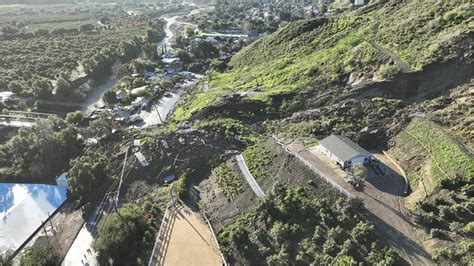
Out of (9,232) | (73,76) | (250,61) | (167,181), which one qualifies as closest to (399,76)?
(167,181)

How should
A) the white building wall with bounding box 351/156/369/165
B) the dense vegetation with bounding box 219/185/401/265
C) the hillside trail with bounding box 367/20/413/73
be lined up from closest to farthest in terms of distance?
the dense vegetation with bounding box 219/185/401/265, the white building wall with bounding box 351/156/369/165, the hillside trail with bounding box 367/20/413/73

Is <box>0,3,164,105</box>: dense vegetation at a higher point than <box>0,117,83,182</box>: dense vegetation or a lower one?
lower

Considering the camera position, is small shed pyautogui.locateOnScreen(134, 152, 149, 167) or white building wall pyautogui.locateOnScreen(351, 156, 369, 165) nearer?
white building wall pyautogui.locateOnScreen(351, 156, 369, 165)

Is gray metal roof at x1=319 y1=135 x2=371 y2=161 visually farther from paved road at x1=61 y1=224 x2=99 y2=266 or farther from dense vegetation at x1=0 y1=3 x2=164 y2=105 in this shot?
dense vegetation at x1=0 y1=3 x2=164 y2=105

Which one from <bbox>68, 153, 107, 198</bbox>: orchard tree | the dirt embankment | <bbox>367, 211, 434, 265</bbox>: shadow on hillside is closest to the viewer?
<bbox>367, 211, 434, 265</bbox>: shadow on hillside

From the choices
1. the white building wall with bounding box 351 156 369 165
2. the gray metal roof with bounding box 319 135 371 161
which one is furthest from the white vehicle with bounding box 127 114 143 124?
the white building wall with bounding box 351 156 369 165

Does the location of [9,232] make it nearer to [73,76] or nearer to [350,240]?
[350,240]

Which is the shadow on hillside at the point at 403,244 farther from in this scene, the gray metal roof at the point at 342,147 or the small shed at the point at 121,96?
the small shed at the point at 121,96

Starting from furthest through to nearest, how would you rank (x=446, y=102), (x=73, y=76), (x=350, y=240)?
(x=73, y=76) < (x=446, y=102) < (x=350, y=240)
